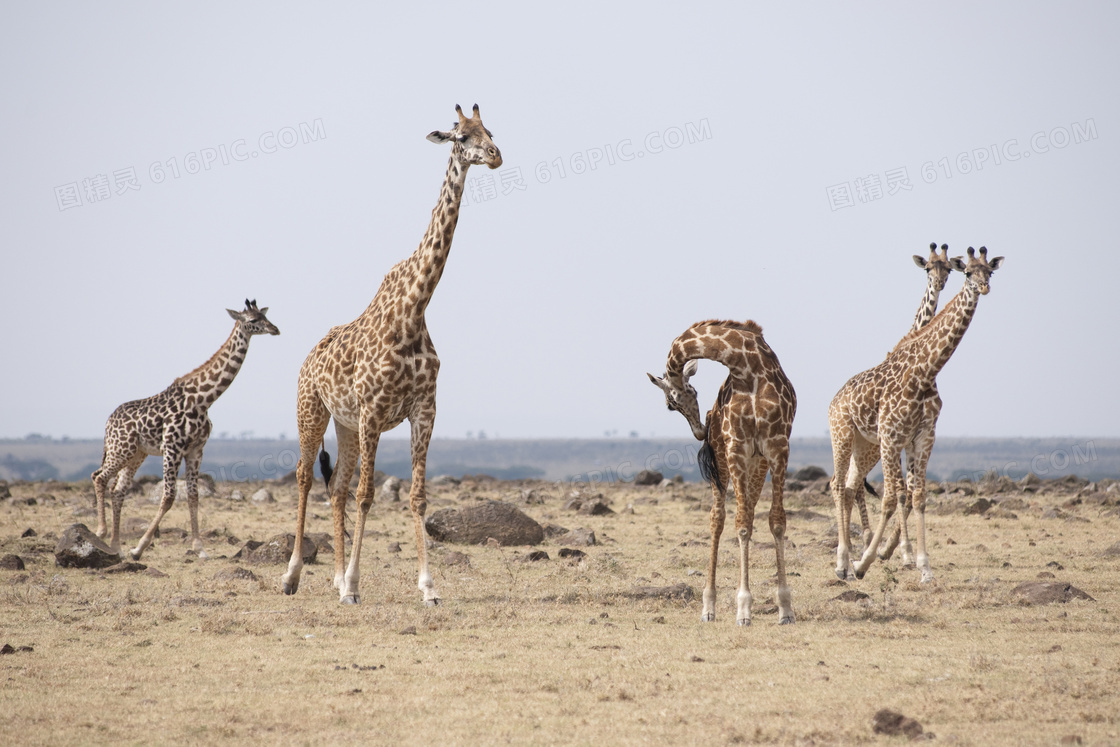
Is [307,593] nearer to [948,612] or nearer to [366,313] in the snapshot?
[366,313]

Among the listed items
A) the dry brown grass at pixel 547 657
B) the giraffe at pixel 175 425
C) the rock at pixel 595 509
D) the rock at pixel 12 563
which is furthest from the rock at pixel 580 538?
the rock at pixel 12 563

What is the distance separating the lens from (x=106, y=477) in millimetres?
17344

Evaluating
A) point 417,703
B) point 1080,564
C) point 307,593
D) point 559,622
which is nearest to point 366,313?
point 307,593

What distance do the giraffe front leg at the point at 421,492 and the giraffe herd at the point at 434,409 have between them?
0.02 m

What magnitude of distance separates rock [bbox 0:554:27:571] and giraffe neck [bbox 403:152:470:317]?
7.00m

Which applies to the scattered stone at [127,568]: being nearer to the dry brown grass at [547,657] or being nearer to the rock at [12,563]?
the dry brown grass at [547,657]

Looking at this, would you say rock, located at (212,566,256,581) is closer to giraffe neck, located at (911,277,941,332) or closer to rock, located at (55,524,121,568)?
rock, located at (55,524,121,568)

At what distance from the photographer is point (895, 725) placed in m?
6.94

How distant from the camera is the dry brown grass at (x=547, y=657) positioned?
723cm

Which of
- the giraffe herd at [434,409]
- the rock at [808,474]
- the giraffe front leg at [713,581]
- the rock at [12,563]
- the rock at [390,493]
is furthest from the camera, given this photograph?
the rock at [808,474]

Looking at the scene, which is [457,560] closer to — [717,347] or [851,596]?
[851,596]

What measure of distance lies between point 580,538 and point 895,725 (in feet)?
36.9

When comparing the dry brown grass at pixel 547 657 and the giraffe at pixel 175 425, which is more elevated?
the giraffe at pixel 175 425

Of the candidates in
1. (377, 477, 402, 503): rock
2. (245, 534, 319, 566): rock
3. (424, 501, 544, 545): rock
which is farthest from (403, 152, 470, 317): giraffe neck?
(377, 477, 402, 503): rock
